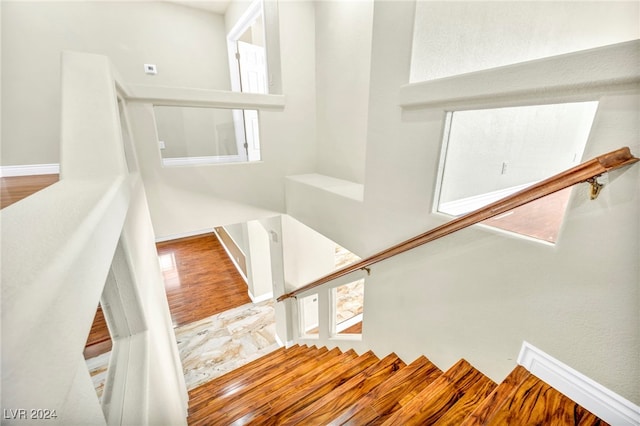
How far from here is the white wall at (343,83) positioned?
2635 millimetres

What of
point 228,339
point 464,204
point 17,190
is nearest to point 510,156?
point 464,204

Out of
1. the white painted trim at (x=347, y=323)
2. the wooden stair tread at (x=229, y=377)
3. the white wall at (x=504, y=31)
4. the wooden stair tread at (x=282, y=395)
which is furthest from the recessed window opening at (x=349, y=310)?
the white wall at (x=504, y=31)

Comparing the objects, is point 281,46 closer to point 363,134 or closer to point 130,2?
point 363,134

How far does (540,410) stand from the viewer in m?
1.02

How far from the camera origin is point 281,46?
2955mm

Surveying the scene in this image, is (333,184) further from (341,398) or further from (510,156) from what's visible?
(341,398)

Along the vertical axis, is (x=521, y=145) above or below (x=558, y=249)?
above

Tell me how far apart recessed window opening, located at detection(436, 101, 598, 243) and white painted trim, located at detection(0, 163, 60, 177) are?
4146 millimetres

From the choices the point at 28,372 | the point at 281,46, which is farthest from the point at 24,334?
the point at 281,46

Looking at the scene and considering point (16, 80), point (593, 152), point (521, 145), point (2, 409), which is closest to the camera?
point (2, 409)

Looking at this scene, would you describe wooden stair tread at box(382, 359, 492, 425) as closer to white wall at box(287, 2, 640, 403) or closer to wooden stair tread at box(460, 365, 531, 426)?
white wall at box(287, 2, 640, 403)

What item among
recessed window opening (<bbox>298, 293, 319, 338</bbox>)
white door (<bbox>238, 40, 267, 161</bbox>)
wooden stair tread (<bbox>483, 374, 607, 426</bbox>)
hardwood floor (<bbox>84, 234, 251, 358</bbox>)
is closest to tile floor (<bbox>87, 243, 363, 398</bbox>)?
hardwood floor (<bbox>84, 234, 251, 358</bbox>)

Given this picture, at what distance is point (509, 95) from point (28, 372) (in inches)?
65.5

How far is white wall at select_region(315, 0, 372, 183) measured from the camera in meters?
2.63
